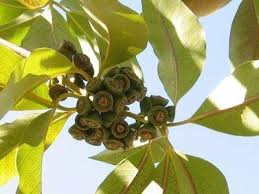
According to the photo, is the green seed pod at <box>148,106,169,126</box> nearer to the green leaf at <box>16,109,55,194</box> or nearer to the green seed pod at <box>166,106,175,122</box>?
the green seed pod at <box>166,106,175,122</box>

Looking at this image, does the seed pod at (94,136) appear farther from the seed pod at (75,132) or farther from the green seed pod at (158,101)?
the green seed pod at (158,101)

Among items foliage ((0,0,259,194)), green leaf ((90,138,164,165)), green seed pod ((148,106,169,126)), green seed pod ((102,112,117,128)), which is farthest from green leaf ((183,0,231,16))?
green seed pod ((102,112,117,128))

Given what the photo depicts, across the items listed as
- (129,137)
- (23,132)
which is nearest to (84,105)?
(129,137)

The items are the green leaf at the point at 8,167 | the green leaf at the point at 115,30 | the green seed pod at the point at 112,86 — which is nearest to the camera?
the green leaf at the point at 115,30

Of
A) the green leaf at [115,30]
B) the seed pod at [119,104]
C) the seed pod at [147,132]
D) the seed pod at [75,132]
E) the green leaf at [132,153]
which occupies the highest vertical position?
the green leaf at [115,30]

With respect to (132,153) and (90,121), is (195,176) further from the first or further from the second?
(90,121)

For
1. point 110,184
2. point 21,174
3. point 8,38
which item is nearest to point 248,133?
point 110,184

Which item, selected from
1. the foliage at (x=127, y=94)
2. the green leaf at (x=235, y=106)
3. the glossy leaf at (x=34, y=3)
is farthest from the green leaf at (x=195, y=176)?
the glossy leaf at (x=34, y=3)
